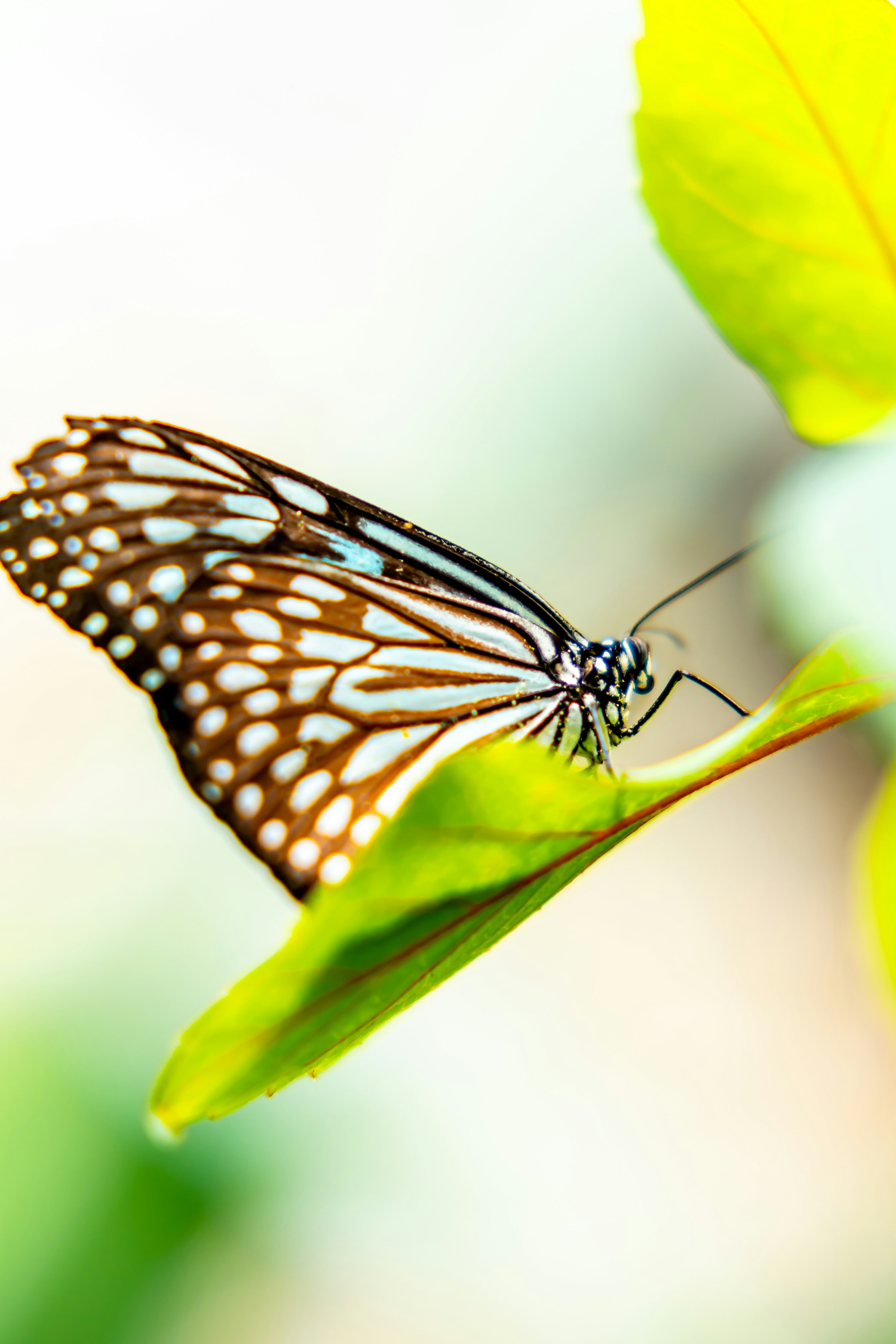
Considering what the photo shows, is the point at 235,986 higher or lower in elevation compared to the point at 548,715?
higher

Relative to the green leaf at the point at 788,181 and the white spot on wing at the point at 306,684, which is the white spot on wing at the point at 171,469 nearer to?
the white spot on wing at the point at 306,684

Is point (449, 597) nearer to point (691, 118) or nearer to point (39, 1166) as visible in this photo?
point (691, 118)

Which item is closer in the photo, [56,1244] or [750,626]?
[56,1244]

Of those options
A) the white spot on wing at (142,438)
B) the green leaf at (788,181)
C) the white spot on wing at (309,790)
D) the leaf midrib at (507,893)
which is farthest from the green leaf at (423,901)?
the white spot on wing at (142,438)

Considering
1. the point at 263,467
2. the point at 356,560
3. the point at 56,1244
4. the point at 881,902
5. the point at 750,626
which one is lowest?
the point at 750,626

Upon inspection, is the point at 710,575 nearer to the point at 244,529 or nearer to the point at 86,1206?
the point at 244,529

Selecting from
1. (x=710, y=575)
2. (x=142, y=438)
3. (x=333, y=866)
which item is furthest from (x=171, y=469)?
(x=710, y=575)

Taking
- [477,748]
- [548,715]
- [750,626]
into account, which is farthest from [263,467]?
[750,626]

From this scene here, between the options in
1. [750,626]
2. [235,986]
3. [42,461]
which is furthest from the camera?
[750,626]
